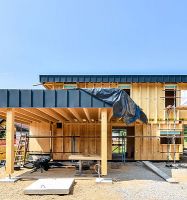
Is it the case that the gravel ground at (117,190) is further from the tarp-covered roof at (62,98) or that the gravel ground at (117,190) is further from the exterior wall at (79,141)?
the exterior wall at (79,141)

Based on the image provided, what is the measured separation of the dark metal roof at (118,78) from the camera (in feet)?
70.8

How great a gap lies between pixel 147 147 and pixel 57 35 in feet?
38.8

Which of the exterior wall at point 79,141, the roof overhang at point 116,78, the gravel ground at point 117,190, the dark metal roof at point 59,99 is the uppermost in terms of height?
the roof overhang at point 116,78

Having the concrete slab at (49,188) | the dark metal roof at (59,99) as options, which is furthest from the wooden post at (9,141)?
the concrete slab at (49,188)

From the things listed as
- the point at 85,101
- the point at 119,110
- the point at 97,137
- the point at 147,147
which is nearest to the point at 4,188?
the point at 85,101

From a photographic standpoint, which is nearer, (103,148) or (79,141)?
(103,148)

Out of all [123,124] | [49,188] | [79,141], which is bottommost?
[49,188]

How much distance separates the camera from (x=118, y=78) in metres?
21.7

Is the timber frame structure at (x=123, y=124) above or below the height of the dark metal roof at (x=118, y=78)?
below

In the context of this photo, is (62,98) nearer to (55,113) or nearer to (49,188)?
(49,188)

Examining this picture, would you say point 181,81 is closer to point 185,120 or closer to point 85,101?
point 185,120

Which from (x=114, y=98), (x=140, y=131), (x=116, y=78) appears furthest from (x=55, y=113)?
(x=140, y=131)

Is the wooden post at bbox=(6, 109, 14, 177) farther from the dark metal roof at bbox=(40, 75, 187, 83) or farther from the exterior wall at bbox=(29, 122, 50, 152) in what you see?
the dark metal roof at bbox=(40, 75, 187, 83)

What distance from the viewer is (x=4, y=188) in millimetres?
10758
